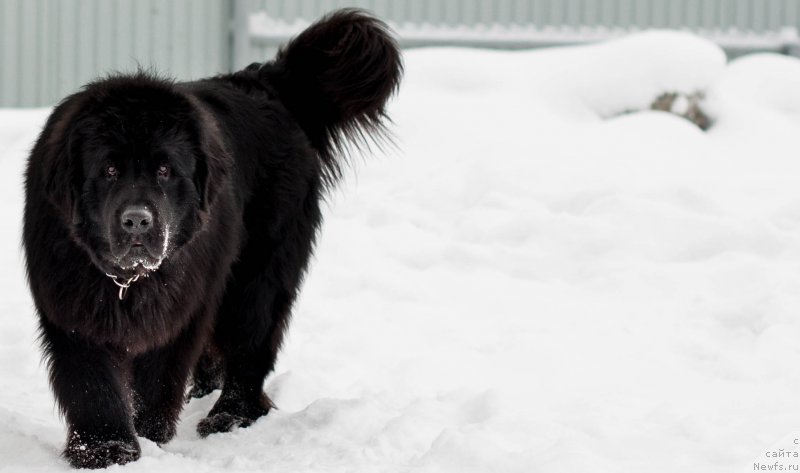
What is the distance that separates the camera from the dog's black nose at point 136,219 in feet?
12.3

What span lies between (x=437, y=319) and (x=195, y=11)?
14.0 ft

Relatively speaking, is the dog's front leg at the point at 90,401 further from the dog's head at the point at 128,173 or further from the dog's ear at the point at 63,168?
the dog's ear at the point at 63,168

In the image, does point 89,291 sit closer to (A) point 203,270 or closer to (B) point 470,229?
(A) point 203,270

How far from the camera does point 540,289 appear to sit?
6.49 metres

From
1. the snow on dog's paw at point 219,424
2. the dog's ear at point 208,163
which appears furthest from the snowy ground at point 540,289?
the dog's ear at point 208,163

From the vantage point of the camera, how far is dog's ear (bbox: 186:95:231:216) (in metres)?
4.18

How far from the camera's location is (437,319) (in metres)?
6.17

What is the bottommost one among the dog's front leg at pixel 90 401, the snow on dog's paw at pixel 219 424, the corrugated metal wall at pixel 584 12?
the snow on dog's paw at pixel 219 424

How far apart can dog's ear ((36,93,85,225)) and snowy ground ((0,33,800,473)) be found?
0.86 m

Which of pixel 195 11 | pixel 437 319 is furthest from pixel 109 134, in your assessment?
pixel 195 11

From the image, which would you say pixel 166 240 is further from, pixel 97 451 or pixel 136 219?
pixel 97 451

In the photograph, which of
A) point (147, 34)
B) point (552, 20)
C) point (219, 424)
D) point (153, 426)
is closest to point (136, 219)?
point (153, 426)

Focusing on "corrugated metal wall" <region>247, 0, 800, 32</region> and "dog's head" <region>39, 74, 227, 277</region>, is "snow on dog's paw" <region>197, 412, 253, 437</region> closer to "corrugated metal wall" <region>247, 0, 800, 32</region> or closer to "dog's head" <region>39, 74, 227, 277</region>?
"dog's head" <region>39, 74, 227, 277</region>

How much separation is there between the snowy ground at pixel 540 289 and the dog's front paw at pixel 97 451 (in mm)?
82
